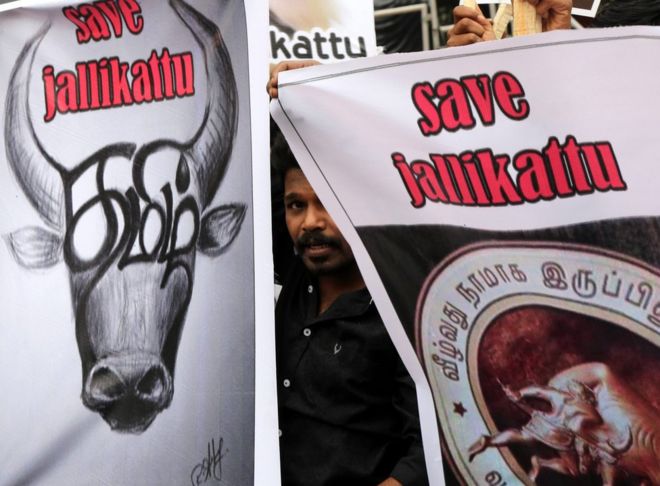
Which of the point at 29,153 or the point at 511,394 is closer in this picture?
the point at 511,394

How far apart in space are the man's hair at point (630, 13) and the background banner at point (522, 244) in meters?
1.06

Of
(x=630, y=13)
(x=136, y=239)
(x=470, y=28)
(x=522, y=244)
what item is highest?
(x=630, y=13)

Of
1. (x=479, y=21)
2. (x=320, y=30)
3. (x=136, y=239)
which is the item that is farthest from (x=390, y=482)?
(x=320, y=30)

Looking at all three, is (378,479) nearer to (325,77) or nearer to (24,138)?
(325,77)

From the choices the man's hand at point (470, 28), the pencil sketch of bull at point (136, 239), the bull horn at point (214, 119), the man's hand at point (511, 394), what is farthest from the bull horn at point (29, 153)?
the man's hand at point (511, 394)

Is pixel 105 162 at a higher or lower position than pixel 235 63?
lower

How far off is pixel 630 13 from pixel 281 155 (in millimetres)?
1133

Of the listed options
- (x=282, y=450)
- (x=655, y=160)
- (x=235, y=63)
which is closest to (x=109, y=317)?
(x=282, y=450)

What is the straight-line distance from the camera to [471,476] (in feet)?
5.81

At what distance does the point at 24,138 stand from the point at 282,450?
35.3 inches

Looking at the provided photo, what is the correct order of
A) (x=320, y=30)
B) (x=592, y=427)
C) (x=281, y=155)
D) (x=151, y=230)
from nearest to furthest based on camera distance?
(x=592, y=427), (x=151, y=230), (x=281, y=155), (x=320, y=30)

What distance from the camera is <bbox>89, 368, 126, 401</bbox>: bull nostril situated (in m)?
2.09
